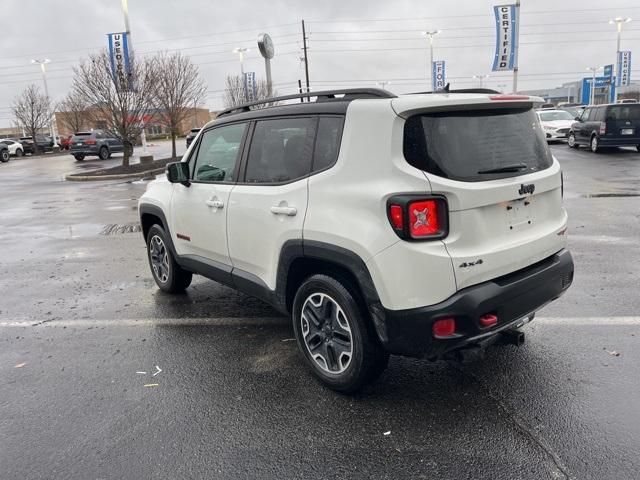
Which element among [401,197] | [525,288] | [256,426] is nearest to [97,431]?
[256,426]

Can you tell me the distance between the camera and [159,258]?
229 inches

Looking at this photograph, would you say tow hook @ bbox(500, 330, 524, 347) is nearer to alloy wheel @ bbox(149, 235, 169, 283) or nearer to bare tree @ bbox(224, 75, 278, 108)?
alloy wheel @ bbox(149, 235, 169, 283)

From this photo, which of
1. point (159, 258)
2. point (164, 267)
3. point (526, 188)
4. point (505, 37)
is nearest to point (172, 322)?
point (164, 267)

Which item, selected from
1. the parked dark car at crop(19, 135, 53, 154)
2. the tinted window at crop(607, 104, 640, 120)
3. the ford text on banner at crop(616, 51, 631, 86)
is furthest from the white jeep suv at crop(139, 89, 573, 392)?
the ford text on banner at crop(616, 51, 631, 86)

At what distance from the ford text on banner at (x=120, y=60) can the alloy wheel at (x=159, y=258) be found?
18.6 metres

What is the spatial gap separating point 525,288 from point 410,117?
4.06 feet

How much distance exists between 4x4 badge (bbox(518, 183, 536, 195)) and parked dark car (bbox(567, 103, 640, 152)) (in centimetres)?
1886

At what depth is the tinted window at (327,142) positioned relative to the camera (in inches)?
130

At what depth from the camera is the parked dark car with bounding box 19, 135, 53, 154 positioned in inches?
1795

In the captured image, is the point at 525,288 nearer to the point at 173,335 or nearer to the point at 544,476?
the point at 544,476

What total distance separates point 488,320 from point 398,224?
30.2 inches

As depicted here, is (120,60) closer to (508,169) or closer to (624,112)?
(624,112)

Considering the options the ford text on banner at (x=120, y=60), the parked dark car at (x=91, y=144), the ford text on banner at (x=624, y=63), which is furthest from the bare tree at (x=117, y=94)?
the ford text on banner at (x=624, y=63)

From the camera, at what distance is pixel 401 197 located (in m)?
2.84
